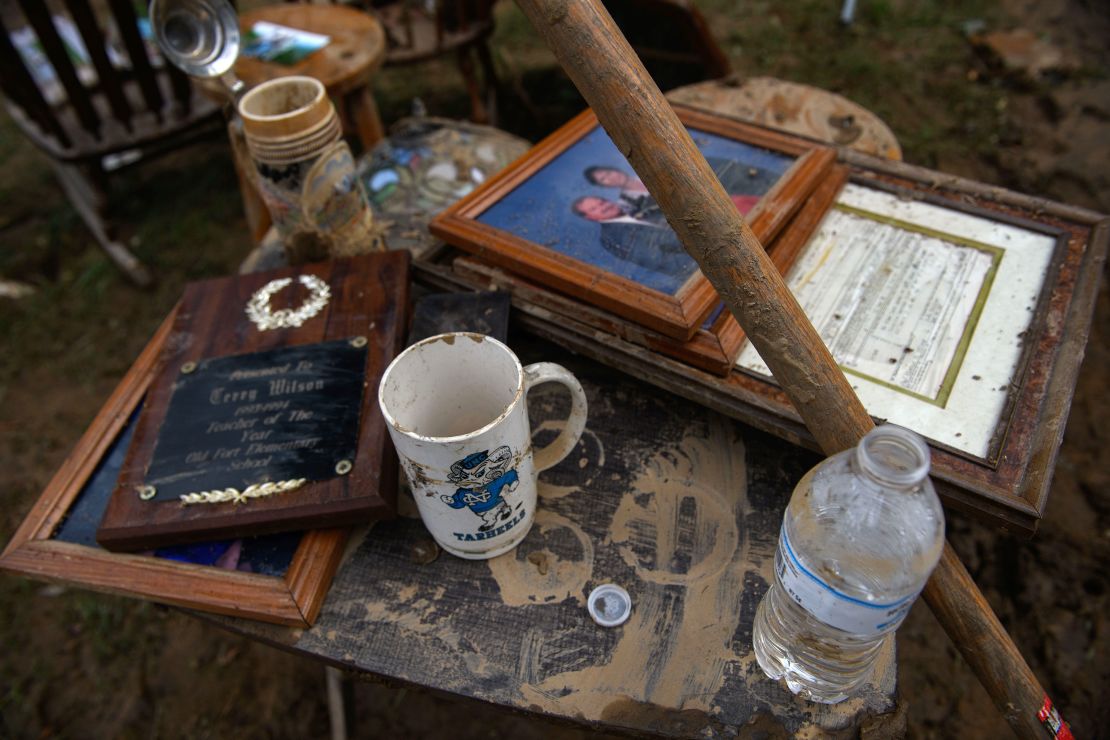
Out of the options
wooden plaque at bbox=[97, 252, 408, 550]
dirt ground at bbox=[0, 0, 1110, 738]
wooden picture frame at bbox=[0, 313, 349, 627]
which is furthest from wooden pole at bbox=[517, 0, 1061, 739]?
dirt ground at bbox=[0, 0, 1110, 738]

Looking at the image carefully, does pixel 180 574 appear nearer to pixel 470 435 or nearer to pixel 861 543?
pixel 470 435

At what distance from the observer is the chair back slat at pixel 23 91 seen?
249 centimetres

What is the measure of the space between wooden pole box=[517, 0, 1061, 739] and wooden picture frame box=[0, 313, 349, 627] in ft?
2.42

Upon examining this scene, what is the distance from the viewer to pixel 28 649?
2.06m

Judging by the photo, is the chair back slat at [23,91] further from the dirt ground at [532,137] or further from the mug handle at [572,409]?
the mug handle at [572,409]

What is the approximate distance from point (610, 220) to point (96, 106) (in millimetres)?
2643

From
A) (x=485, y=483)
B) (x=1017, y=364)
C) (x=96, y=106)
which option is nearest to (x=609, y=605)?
(x=485, y=483)

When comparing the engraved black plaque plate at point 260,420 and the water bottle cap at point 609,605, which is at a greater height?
the engraved black plaque plate at point 260,420

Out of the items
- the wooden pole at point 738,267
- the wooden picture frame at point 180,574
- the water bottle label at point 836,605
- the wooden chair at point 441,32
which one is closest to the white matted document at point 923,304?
the wooden pole at point 738,267

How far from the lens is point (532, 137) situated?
3514mm

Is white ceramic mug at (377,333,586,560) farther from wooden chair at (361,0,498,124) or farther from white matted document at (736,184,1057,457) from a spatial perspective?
wooden chair at (361,0,498,124)

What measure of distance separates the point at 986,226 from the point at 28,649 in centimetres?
273

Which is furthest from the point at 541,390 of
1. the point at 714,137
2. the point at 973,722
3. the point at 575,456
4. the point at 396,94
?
the point at 396,94

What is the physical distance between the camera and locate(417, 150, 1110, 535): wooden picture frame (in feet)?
3.30
